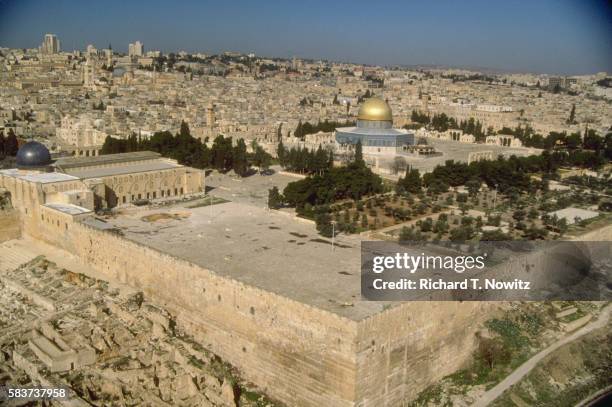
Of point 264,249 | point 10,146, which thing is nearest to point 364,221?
point 264,249

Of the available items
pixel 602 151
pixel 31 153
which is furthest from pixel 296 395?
pixel 602 151

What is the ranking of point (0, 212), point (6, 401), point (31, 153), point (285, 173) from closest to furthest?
point (6, 401) < point (0, 212) < point (31, 153) < point (285, 173)

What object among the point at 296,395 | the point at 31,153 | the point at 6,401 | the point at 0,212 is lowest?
the point at 296,395

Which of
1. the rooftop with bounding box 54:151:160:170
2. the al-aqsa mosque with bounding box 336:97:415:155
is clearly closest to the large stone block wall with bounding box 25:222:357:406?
the rooftop with bounding box 54:151:160:170

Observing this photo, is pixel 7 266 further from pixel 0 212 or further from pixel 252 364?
pixel 252 364

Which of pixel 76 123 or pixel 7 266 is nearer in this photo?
pixel 7 266

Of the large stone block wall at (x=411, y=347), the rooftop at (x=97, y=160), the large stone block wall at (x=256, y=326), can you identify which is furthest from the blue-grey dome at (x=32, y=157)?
the large stone block wall at (x=411, y=347)
